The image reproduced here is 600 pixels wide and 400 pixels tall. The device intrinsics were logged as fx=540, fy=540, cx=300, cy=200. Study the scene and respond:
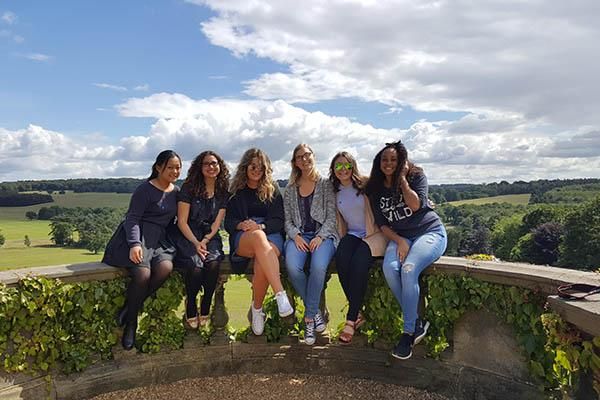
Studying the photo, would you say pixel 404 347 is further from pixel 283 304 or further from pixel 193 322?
pixel 193 322

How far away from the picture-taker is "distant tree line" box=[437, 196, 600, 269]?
4419cm

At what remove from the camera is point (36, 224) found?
62281 mm

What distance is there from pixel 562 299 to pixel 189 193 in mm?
3198

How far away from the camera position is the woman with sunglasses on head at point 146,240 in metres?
4.50

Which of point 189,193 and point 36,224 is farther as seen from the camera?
point 36,224

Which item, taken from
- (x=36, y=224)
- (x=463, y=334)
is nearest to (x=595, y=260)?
(x=463, y=334)

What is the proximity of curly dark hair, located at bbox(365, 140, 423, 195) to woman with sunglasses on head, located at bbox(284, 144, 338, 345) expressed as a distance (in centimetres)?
42

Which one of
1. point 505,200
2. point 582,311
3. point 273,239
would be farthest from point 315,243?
point 505,200

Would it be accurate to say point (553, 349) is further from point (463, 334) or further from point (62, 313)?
point (62, 313)

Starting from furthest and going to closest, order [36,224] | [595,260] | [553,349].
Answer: [36,224], [595,260], [553,349]

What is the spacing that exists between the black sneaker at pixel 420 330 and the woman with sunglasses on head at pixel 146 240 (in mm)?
2136

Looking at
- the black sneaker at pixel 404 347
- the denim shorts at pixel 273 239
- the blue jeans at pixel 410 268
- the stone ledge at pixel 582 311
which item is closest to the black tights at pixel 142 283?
the denim shorts at pixel 273 239

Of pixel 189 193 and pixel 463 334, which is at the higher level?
pixel 189 193

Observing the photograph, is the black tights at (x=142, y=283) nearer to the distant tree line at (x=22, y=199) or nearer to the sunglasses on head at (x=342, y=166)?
the sunglasses on head at (x=342, y=166)
